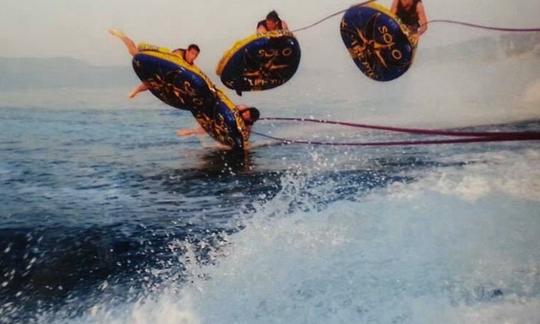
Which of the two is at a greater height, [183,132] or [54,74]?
[54,74]

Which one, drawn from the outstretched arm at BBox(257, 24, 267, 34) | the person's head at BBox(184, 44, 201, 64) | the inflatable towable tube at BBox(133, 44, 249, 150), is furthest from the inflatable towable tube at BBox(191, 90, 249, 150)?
the outstretched arm at BBox(257, 24, 267, 34)

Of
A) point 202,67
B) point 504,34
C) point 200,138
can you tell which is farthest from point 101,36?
point 504,34

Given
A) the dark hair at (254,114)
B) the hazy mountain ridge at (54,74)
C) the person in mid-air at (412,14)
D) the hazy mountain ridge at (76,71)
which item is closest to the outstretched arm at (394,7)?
the person in mid-air at (412,14)

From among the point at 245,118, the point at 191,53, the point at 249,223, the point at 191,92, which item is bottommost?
the point at 249,223

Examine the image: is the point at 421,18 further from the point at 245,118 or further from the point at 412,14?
the point at 245,118

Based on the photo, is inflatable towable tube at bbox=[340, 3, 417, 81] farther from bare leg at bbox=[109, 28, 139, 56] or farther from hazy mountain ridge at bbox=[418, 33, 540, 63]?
bare leg at bbox=[109, 28, 139, 56]

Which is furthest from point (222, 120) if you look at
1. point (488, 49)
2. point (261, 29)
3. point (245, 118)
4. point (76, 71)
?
point (488, 49)

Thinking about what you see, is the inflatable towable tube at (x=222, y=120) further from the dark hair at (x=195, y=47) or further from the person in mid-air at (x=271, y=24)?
the person in mid-air at (x=271, y=24)
